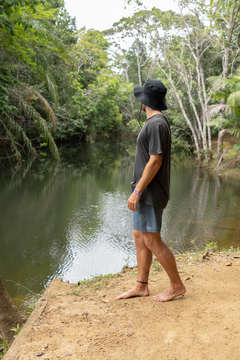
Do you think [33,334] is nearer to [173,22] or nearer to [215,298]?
[215,298]

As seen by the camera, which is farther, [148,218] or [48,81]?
[48,81]

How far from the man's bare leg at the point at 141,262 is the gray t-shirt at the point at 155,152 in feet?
1.22

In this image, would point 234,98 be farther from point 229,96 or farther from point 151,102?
point 151,102

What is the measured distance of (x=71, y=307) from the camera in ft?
9.00

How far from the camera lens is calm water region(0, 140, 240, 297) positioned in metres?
4.86

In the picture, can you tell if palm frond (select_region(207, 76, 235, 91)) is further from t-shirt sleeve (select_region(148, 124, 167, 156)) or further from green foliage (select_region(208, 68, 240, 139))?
t-shirt sleeve (select_region(148, 124, 167, 156))

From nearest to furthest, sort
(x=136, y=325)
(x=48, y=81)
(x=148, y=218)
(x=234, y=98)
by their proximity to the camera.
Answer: (x=136, y=325) → (x=148, y=218) → (x=234, y=98) → (x=48, y=81)

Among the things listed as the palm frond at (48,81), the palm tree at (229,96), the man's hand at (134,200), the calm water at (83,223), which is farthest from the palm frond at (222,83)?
the man's hand at (134,200)

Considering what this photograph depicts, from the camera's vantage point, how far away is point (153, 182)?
8.65 feet

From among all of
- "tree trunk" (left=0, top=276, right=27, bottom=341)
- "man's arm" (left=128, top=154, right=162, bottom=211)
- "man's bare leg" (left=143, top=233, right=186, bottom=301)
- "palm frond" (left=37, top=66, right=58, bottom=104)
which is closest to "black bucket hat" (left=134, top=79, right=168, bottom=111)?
"man's arm" (left=128, top=154, right=162, bottom=211)

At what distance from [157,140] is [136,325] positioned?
4.62 feet

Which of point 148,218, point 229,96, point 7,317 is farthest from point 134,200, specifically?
point 229,96

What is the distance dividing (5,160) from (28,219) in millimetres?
10045

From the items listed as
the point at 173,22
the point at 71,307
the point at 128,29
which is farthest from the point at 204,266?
the point at 128,29
